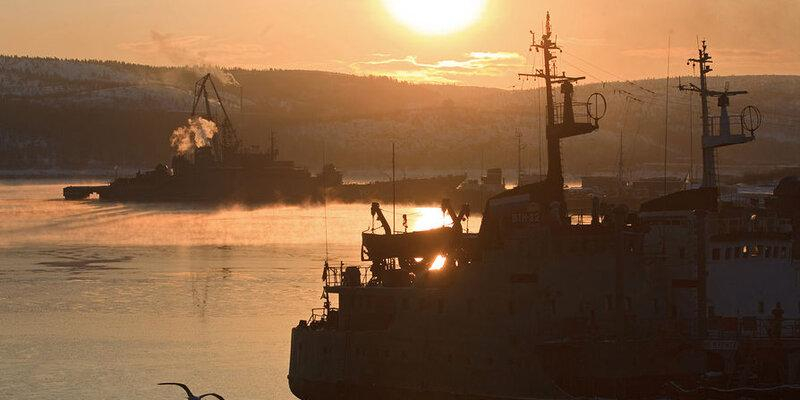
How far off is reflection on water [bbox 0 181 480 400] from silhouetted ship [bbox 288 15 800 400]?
14579 mm

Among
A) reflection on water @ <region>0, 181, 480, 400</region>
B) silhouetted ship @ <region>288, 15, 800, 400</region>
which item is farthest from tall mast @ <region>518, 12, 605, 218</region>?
reflection on water @ <region>0, 181, 480, 400</region>

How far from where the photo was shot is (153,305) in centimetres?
8088

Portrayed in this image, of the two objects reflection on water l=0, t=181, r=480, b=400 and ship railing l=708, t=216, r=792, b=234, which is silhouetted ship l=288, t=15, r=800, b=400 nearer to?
ship railing l=708, t=216, r=792, b=234

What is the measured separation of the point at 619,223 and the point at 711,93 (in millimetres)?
5203

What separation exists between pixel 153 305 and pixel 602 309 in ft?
155

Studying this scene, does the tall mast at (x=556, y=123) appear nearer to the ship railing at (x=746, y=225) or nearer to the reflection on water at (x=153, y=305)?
the ship railing at (x=746, y=225)

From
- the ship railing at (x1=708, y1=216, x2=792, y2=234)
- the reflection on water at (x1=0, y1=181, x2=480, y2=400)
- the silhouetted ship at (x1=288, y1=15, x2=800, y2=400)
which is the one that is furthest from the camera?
the reflection on water at (x1=0, y1=181, x2=480, y2=400)

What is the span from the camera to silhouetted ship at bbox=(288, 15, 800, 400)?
38312mm

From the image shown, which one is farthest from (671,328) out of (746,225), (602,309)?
(746,225)

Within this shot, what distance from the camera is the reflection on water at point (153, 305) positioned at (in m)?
57.0

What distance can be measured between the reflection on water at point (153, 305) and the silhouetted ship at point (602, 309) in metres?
14.6

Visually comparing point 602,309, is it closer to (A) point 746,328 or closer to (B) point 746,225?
(A) point 746,328

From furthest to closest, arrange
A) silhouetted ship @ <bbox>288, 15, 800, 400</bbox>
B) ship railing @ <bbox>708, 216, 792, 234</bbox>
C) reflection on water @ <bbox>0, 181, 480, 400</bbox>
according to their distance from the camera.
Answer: reflection on water @ <bbox>0, 181, 480, 400</bbox> → ship railing @ <bbox>708, 216, 792, 234</bbox> → silhouetted ship @ <bbox>288, 15, 800, 400</bbox>

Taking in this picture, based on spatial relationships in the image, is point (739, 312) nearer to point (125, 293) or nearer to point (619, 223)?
point (619, 223)
